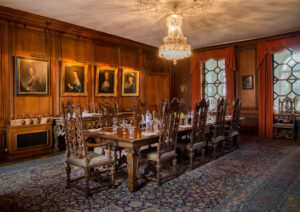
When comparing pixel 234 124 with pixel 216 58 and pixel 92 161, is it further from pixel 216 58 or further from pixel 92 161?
pixel 92 161

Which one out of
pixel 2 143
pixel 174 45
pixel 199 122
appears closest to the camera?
pixel 199 122

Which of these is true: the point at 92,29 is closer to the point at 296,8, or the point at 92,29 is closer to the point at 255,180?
the point at 296,8

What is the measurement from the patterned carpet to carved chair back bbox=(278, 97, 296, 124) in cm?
280

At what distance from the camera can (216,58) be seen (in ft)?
27.6

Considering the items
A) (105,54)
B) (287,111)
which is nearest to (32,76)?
(105,54)

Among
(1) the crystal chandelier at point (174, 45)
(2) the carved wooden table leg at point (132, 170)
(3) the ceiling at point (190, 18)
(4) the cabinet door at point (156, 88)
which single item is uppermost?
(3) the ceiling at point (190, 18)

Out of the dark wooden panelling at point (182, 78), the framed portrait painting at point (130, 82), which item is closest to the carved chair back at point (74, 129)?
the framed portrait painting at point (130, 82)

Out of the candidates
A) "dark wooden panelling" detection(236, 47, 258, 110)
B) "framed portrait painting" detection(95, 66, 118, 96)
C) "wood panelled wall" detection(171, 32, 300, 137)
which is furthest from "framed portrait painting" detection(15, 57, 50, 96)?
"dark wooden panelling" detection(236, 47, 258, 110)

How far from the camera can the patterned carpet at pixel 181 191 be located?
2.67m

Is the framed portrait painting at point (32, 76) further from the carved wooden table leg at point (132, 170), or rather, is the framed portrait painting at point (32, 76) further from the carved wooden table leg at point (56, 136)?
the carved wooden table leg at point (132, 170)

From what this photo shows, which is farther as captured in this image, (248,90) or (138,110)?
(248,90)

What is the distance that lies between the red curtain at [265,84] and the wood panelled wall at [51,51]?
4.15 m

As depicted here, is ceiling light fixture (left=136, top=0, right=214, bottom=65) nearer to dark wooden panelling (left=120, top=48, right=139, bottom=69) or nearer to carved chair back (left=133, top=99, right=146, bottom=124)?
carved chair back (left=133, top=99, right=146, bottom=124)

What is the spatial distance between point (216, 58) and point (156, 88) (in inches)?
98.5
